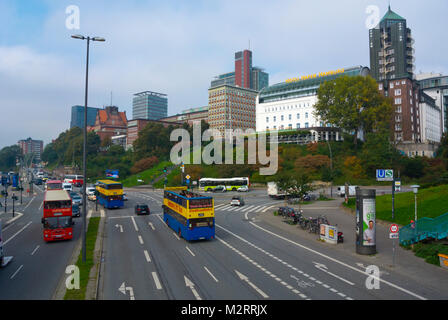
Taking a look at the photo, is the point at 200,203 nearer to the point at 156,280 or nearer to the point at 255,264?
the point at 255,264

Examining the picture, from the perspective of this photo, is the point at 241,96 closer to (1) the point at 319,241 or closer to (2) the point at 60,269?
(1) the point at 319,241

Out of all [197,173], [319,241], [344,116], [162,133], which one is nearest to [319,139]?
[344,116]

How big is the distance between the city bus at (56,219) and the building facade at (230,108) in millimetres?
103348

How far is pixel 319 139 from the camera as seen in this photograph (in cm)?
8631

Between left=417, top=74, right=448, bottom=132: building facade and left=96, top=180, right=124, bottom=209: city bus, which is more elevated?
left=417, top=74, right=448, bottom=132: building facade

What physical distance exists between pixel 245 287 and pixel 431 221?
14.1m

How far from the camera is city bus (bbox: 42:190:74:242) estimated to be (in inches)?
957

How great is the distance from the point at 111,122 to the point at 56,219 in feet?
527

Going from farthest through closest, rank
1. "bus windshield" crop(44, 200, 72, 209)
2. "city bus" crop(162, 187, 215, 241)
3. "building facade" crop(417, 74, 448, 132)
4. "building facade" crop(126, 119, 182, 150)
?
"building facade" crop(126, 119, 182, 150)
"building facade" crop(417, 74, 448, 132)
"bus windshield" crop(44, 200, 72, 209)
"city bus" crop(162, 187, 215, 241)

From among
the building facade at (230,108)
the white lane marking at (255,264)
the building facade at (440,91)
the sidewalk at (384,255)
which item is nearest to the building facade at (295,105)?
the building facade at (230,108)

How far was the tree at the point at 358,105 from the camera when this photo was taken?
228 ft

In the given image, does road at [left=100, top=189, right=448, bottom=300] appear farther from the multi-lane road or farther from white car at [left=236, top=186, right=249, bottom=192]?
white car at [left=236, top=186, right=249, bottom=192]

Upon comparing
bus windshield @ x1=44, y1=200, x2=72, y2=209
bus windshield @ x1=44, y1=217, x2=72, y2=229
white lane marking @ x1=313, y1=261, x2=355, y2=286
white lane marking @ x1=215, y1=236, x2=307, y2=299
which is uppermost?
bus windshield @ x1=44, y1=200, x2=72, y2=209

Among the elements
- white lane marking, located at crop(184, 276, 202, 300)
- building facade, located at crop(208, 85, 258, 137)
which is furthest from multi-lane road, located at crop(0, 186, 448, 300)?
building facade, located at crop(208, 85, 258, 137)
